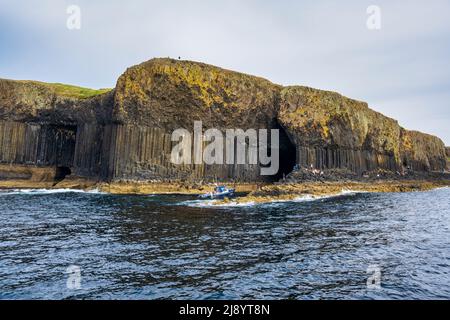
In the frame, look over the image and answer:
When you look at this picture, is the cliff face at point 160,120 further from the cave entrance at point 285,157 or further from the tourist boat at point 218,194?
the tourist boat at point 218,194

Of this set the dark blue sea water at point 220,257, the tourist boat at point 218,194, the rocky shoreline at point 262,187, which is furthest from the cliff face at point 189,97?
the dark blue sea water at point 220,257

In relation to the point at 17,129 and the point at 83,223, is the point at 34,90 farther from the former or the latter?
the point at 83,223

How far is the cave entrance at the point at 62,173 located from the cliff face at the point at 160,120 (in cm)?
121

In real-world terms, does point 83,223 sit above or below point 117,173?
below

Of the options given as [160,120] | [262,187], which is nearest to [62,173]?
[160,120]

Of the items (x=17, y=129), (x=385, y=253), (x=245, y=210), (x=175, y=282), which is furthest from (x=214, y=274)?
(x=17, y=129)

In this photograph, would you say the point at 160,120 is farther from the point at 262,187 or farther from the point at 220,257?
the point at 220,257

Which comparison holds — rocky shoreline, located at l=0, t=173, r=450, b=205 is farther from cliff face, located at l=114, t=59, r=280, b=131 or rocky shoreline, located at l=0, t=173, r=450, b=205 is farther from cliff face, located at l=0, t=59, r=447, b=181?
cliff face, located at l=114, t=59, r=280, b=131

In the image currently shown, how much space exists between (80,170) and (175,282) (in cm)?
6486

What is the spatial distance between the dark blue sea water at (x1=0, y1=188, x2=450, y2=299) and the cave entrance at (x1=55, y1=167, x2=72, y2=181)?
154 feet

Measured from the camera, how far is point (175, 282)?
13.1m

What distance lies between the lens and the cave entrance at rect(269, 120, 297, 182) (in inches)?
3099

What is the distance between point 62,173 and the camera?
75.2 m

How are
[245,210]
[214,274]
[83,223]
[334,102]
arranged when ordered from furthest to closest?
[334,102], [245,210], [83,223], [214,274]
